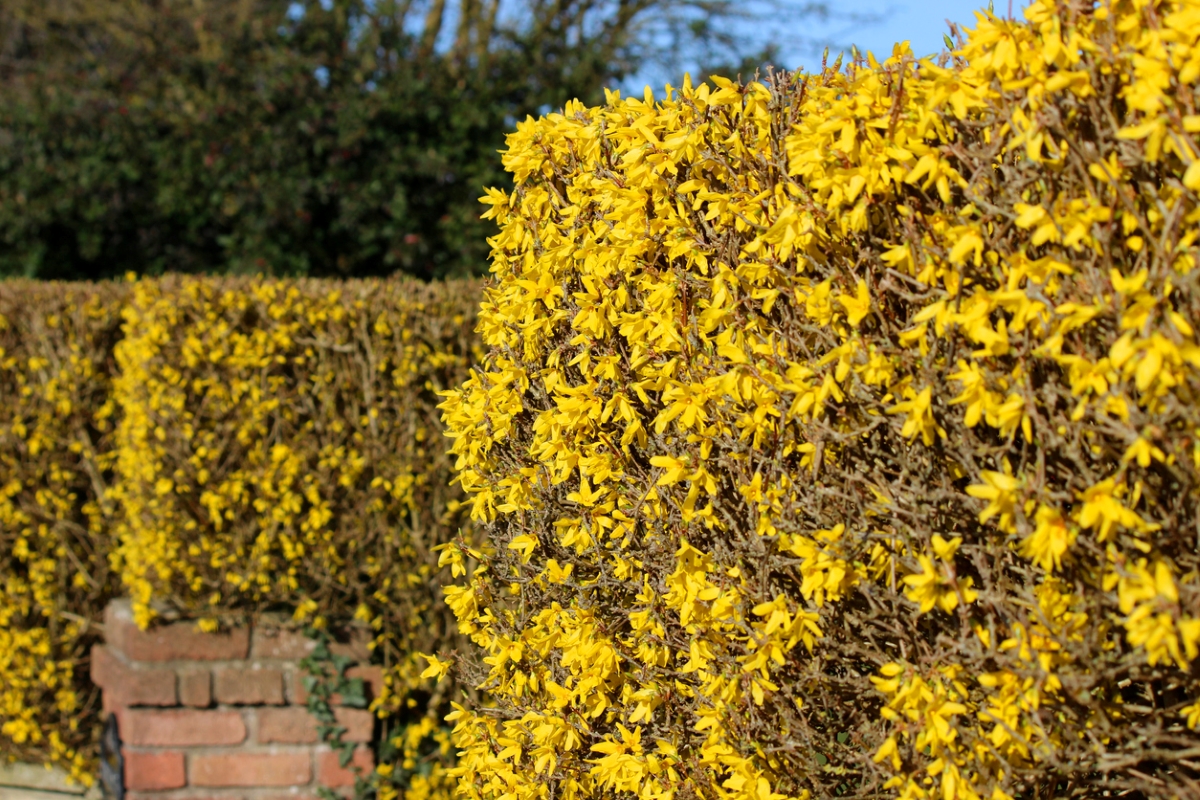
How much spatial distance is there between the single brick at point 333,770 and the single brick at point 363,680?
22 centimetres

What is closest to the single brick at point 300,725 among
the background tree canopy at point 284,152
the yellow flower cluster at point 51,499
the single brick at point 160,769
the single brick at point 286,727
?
the single brick at point 286,727

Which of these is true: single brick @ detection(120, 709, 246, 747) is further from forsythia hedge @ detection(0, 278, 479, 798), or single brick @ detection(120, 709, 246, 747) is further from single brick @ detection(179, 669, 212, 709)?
forsythia hedge @ detection(0, 278, 479, 798)

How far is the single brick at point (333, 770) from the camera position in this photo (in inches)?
174

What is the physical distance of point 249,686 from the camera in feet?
14.5

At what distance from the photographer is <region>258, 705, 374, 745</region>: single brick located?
4.41 metres

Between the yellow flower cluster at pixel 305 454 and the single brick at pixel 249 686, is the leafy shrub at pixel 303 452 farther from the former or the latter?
the single brick at pixel 249 686

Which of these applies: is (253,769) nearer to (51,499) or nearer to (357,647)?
(357,647)

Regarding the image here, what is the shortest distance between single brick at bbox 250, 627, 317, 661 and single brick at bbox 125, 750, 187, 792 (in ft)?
1.75

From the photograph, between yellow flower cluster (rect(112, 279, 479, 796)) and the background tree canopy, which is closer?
yellow flower cluster (rect(112, 279, 479, 796))

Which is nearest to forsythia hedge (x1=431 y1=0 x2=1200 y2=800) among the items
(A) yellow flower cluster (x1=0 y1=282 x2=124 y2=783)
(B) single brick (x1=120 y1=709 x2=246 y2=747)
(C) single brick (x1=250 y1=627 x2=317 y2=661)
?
(C) single brick (x1=250 y1=627 x2=317 y2=661)

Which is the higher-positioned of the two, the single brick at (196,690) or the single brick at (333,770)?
the single brick at (196,690)

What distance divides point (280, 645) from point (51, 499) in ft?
5.11

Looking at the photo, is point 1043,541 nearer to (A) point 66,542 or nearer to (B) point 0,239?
(A) point 66,542

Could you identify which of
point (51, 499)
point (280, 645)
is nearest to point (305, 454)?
point (280, 645)
